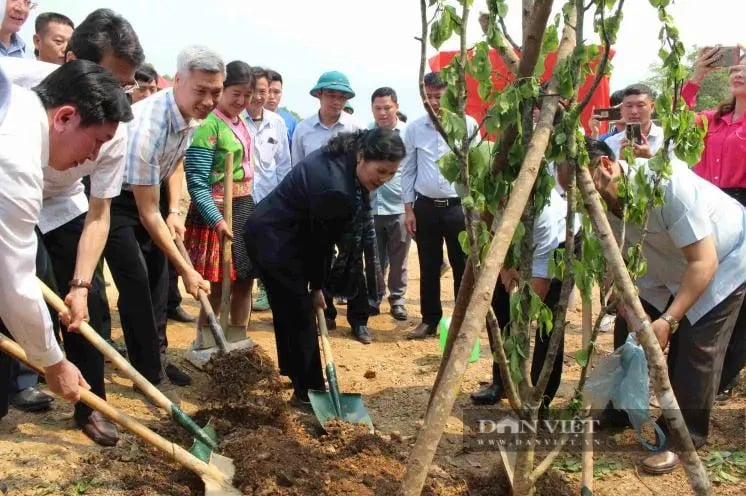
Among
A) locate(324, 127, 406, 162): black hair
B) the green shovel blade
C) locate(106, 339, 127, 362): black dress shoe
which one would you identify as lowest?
locate(106, 339, 127, 362): black dress shoe

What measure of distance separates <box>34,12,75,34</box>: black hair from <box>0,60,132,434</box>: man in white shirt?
2506mm

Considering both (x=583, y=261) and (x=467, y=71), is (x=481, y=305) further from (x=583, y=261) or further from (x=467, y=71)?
(x=467, y=71)

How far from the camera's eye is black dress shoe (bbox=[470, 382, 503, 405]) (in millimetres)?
4379

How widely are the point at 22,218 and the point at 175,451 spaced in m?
1.40

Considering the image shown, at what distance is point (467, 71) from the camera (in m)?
2.33

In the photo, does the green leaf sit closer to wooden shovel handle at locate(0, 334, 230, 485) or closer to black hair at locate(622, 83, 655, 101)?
wooden shovel handle at locate(0, 334, 230, 485)

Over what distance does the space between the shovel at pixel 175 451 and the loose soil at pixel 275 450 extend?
7 centimetres

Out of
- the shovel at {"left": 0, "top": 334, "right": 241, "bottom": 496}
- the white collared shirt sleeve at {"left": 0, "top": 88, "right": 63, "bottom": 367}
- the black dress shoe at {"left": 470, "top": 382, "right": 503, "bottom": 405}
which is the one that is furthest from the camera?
the black dress shoe at {"left": 470, "top": 382, "right": 503, "bottom": 405}

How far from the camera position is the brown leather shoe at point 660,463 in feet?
11.5

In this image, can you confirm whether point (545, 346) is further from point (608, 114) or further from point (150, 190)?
point (608, 114)

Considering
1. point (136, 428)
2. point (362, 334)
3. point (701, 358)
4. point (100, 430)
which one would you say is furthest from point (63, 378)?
point (362, 334)

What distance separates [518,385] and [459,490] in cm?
69

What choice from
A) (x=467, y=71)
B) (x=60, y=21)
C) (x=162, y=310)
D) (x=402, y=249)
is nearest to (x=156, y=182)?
(x=162, y=310)

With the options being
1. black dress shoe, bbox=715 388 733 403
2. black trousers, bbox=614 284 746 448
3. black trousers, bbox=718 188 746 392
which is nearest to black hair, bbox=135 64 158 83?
black trousers, bbox=614 284 746 448
